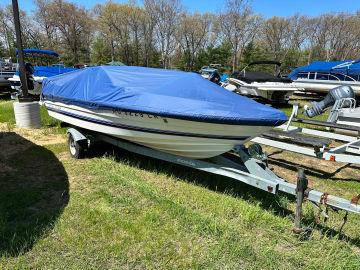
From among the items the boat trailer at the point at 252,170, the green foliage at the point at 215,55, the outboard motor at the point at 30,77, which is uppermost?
the green foliage at the point at 215,55

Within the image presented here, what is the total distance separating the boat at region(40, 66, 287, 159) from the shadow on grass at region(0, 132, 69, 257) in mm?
974

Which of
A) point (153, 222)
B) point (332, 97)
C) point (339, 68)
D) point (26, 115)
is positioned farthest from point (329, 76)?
point (153, 222)

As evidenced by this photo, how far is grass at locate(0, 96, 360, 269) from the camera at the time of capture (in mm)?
2947

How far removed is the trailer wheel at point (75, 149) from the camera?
18.1 ft

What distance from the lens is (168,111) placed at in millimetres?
3951

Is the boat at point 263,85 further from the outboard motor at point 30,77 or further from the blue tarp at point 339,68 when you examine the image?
the outboard motor at point 30,77

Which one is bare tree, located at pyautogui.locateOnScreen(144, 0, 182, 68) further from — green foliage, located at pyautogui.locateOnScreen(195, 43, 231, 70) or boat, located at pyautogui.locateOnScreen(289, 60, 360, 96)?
boat, located at pyautogui.locateOnScreen(289, 60, 360, 96)

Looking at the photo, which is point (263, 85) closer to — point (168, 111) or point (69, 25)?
point (168, 111)

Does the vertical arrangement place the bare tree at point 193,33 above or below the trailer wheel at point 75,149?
above

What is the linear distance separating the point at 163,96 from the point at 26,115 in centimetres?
501

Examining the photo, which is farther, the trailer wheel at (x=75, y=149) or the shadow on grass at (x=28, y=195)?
the trailer wheel at (x=75, y=149)

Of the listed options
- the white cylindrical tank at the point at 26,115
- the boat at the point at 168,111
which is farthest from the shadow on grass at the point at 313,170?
the white cylindrical tank at the point at 26,115

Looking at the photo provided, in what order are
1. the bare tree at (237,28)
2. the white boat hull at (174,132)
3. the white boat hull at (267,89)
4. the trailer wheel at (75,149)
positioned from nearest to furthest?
the white boat hull at (174,132) < the trailer wheel at (75,149) < the white boat hull at (267,89) < the bare tree at (237,28)

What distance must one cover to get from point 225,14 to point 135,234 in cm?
3867
